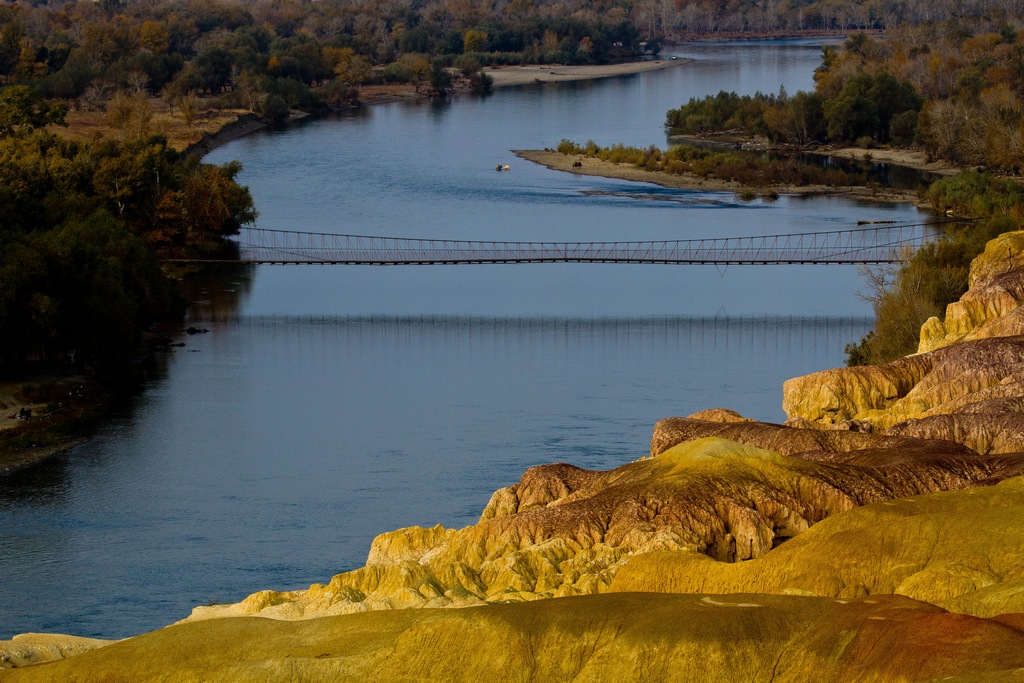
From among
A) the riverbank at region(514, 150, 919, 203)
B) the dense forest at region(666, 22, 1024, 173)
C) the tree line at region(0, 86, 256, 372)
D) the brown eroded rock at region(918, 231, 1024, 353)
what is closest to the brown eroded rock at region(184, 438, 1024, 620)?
the brown eroded rock at region(918, 231, 1024, 353)

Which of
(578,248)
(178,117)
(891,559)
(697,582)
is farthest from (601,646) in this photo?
(178,117)

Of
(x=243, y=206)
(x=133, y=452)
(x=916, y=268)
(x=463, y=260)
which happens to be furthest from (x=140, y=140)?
(x=916, y=268)

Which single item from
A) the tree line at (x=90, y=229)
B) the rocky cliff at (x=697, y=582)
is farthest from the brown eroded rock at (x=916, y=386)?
the tree line at (x=90, y=229)

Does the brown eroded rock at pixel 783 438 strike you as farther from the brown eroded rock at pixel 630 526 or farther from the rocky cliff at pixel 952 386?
the rocky cliff at pixel 952 386

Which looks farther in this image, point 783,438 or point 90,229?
point 90,229

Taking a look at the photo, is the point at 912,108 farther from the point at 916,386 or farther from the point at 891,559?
the point at 891,559
